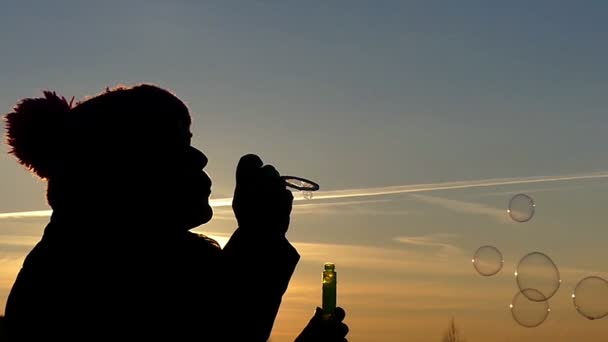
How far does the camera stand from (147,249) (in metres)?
3.00

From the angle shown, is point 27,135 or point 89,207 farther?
point 27,135

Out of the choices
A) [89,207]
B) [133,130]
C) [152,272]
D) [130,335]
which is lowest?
[130,335]

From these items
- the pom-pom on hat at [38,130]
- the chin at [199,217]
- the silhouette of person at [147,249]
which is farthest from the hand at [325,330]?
the pom-pom on hat at [38,130]

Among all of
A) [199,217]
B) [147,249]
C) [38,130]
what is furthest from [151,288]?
[38,130]

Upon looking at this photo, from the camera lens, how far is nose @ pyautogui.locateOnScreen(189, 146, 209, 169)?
10.2 feet

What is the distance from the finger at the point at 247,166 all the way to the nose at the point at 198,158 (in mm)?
158

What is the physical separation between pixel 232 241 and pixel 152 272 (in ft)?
0.94

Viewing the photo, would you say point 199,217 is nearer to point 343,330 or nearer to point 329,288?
point 343,330

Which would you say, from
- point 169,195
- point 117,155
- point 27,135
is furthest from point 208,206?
point 27,135

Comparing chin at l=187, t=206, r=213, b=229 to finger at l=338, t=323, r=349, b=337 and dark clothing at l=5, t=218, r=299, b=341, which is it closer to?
dark clothing at l=5, t=218, r=299, b=341

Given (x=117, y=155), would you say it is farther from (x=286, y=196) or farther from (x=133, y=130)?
(x=286, y=196)

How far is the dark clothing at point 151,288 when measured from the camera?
2941 millimetres

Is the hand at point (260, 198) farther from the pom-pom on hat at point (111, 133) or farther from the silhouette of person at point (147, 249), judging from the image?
the pom-pom on hat at point (111, 133)

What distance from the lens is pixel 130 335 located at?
294cm
